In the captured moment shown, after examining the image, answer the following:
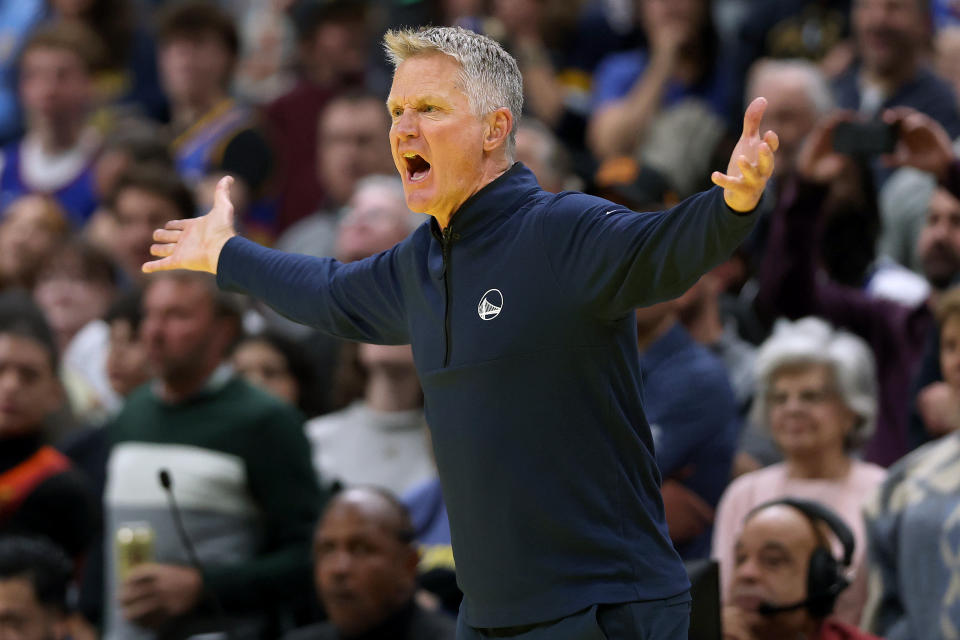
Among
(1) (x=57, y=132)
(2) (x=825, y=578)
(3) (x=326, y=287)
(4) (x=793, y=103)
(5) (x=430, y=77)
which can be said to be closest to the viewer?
(5) (x=430, y=77)

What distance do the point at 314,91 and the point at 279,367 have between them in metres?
2.62

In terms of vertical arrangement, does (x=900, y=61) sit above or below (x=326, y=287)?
above

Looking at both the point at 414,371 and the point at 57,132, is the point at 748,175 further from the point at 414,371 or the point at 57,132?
the point at 57,132

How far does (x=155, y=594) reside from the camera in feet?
16.5

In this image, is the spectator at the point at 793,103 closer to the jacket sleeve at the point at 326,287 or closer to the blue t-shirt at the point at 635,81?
the blue t-shirt at the point at 635,81

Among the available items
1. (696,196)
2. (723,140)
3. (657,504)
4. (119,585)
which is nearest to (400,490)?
(119,585)

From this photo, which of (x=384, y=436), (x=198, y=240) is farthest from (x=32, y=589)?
(x=198, y=240)

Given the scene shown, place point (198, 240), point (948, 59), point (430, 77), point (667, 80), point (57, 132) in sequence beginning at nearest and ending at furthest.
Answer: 1. point (430, 77)
2. point (198, 240)
3. point (948, 59)
4. point (667, 80)
5. point (57, 132)

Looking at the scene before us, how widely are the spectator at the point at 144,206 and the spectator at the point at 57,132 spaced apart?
1456mm

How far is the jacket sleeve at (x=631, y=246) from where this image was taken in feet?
8.72

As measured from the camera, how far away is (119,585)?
204 inches

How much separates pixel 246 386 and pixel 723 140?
105 inches

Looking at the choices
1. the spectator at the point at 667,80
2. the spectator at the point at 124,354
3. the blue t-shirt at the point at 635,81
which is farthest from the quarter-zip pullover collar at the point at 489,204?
the blue t-shirt at the point at 635,81

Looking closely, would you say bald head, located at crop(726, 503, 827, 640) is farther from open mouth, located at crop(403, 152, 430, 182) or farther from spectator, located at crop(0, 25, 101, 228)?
spectator, located at crop(0, 25, 101, 228)
